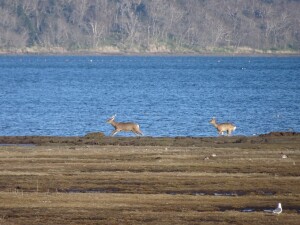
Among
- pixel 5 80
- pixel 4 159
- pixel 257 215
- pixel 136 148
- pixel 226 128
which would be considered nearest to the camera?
pixel 257 215

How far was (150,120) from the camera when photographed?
57250 millimetres

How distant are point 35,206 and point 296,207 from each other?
5686 millimetres

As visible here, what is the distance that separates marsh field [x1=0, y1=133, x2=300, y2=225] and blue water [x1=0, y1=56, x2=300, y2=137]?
1183cm

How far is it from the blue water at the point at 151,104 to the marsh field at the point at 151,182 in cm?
1183

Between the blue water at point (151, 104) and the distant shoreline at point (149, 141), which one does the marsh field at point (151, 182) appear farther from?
the blue water at point (151, 104)

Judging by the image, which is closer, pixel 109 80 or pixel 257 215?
pixel 257 215

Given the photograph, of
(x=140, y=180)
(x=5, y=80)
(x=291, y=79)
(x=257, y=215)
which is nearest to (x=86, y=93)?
(x=5, y=80)

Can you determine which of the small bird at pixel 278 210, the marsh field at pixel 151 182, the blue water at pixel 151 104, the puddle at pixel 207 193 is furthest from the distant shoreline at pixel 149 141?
the small bird at pixel 278 210

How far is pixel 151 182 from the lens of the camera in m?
25.8

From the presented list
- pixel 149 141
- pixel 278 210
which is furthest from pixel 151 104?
pixel 278 210

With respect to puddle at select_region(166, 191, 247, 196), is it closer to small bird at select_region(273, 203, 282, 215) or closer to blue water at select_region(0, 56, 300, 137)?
small bird at select_region(273, 203, 282, 215)

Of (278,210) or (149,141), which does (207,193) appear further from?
(149,141)

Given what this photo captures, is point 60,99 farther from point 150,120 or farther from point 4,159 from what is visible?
point 4,159

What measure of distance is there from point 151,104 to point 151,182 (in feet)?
158
